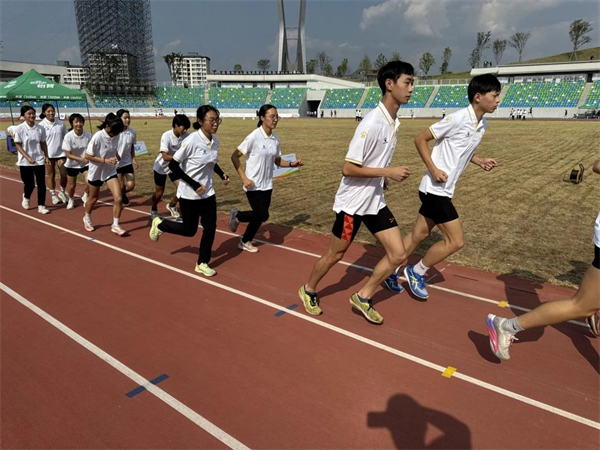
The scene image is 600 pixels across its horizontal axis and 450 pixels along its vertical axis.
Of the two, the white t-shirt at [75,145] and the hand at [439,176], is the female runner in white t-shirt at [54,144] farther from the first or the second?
the hand at [439,176]

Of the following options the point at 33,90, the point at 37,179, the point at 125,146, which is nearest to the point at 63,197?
the point at 37,179

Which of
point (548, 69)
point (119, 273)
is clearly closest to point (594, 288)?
point (119, 273)

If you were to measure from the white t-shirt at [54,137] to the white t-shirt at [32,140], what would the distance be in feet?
1.28

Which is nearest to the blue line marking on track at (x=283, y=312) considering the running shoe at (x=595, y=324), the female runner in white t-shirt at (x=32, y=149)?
the running shoe at (x=595, y=324)

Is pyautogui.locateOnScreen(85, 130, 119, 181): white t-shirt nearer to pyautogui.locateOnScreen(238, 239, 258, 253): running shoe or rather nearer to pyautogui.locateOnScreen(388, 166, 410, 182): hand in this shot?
pyautogui.locateOnScreen(238, 239, 258, 253): running shoe

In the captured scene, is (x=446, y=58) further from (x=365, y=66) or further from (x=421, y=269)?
(x=421, y=269)

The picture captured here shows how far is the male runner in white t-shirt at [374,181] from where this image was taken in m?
3.64

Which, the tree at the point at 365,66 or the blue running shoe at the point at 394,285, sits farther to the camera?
the tree at the point at 365,66

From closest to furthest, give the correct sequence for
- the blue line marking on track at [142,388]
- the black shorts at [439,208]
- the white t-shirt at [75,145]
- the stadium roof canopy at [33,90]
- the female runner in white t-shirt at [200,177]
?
the blue line marking on track at [142,388]
the black shorts at [439,208]
the female runner in white t-shirt at [200,177]
the white t-shirt at [75,145]
the stadium roof canopy at [33,90]

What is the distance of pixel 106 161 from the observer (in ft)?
22.5

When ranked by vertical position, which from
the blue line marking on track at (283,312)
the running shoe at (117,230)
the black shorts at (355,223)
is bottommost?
the blue line marking on track at (283,312)

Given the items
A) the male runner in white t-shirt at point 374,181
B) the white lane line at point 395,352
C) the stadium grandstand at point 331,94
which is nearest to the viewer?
the white lane line at point 395,352

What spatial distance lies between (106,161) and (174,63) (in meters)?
121

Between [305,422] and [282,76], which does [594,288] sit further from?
[282,76]
